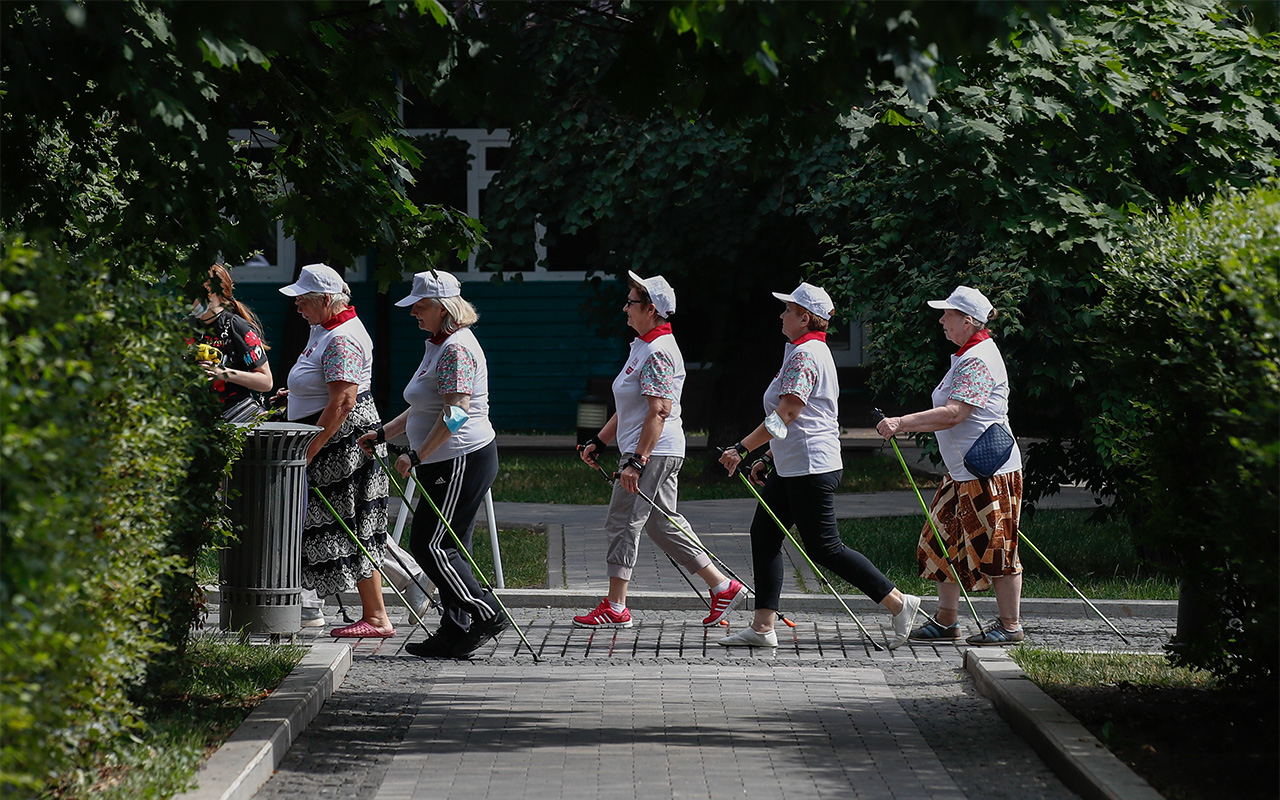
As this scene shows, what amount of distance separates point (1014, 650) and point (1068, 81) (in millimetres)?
3111

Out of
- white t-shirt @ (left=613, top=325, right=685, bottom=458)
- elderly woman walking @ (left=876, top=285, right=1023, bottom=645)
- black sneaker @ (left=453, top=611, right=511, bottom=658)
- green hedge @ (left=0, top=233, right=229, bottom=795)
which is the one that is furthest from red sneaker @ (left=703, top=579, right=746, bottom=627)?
green hedge @ (left=0, top=233, right=229, bottom=795)

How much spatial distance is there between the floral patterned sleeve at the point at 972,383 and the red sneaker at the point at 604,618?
2379mm

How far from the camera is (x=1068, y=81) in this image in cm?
663

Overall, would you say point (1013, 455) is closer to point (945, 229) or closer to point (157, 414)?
point (945, 229)

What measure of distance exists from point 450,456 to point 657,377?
148cm

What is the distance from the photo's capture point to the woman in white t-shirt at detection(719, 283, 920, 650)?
8406 millimetres

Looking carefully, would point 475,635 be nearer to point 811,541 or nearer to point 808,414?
point 811,541

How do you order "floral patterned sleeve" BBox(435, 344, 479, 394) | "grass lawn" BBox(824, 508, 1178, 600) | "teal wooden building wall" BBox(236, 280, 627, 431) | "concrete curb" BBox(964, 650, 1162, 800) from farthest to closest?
1. "teal wooden building wall" BBox(236, 280, 627, 431)
2. "grass lawn" BBox(824, 508, 1178, 600)
3. "floral patterned sleeve" BBox(435, 344, 479, 394)
4. "concrete curb" BBox(964, 650, 1162, 800)

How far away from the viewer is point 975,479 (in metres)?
8.59

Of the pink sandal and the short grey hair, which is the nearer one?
the short grey hair

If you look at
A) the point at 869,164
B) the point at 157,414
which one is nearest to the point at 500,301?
the point at 869,164

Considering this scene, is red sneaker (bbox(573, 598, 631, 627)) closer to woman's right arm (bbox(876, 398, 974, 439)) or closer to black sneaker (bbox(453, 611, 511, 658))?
black sneaker (bbox(453, 611, 511, 658))

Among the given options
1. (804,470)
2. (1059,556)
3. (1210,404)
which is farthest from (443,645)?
(1059,556)

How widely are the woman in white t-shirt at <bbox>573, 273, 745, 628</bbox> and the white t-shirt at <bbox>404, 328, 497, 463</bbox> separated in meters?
1.13
